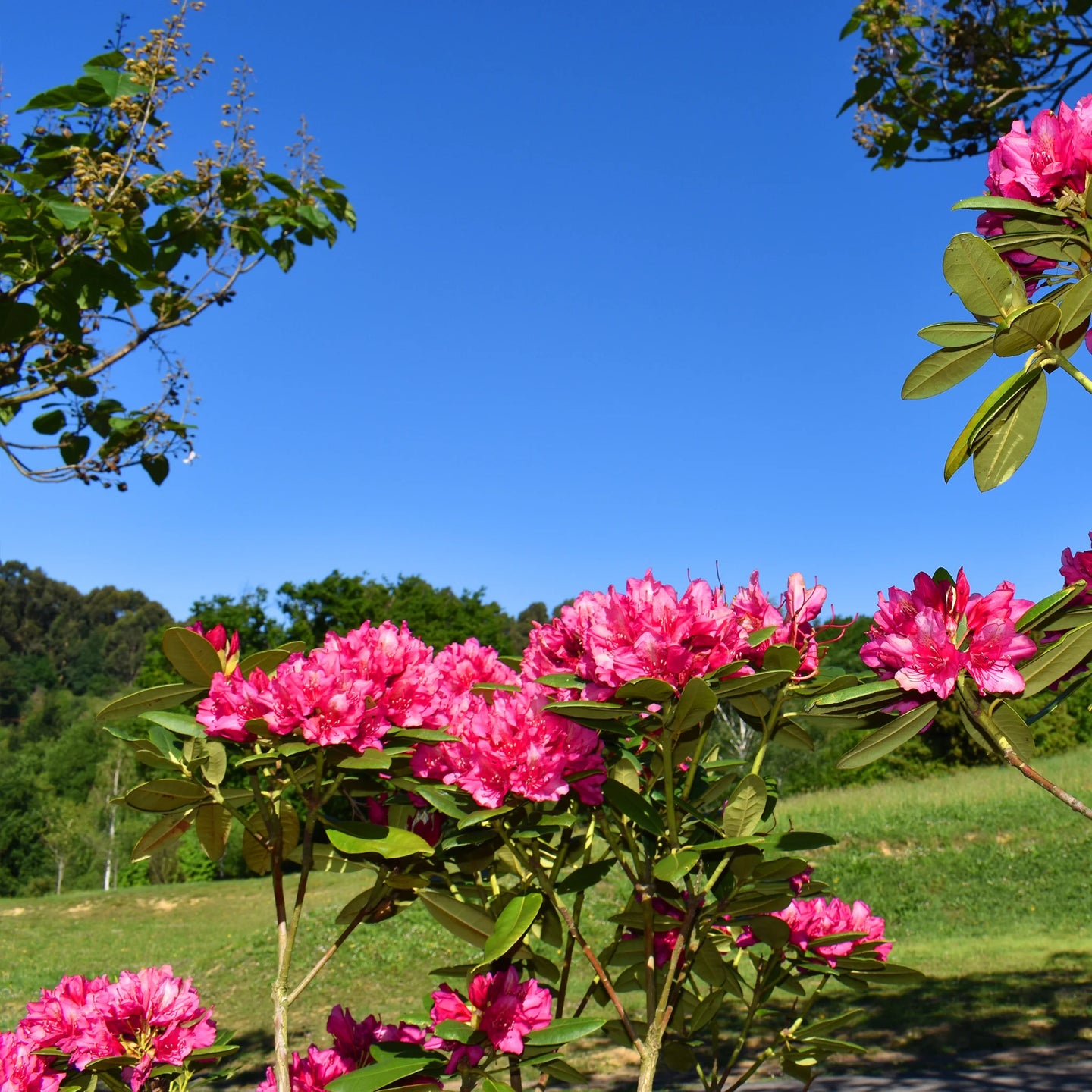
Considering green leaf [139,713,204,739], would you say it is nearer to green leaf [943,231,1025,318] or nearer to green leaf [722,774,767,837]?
green leaf [722,774,767,837]

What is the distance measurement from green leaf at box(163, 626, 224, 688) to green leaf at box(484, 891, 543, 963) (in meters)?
0.65

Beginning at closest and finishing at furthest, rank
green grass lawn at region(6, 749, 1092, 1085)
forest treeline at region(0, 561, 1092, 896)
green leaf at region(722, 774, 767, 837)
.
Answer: green leaf at region(722, 774, 767, 837) < green grass lawn at region(6, 749, 1092, 1085) < forest treeline at region(0, 561, 1092, 896)

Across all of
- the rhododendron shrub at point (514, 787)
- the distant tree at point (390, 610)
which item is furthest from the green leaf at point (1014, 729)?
the distant tree at point (390, 610)

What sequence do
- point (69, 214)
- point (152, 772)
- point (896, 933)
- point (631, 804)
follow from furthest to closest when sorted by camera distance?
point (152, 772) < point (896, 933) < point (69, 214) < point (631, 804)

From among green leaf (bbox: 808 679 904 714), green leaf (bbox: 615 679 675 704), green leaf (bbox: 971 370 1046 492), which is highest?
green leaf (bbox: 971 370 1046 492)

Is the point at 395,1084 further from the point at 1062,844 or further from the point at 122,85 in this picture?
the point at 1062,844

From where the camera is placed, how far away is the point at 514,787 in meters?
1.47

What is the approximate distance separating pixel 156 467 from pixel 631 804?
3.79m

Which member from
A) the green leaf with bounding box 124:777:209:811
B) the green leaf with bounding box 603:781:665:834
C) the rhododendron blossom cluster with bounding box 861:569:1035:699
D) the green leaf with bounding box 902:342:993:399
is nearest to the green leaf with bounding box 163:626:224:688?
the green leaf with bounding box 124:777:209:811

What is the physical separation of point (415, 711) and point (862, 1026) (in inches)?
257

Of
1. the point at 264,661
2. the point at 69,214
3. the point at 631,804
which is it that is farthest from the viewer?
the point at 69,214

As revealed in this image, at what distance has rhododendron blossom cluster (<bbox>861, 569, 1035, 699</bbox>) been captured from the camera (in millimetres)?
1349

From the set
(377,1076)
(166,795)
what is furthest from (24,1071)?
(377,1076)

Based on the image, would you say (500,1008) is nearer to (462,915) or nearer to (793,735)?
(462,915)
